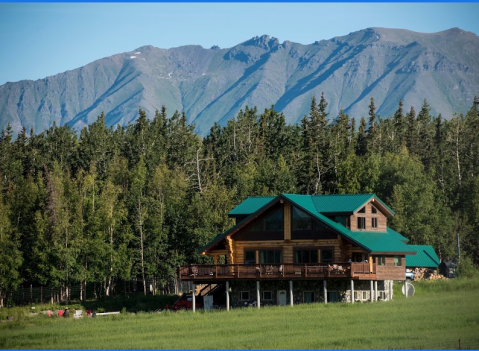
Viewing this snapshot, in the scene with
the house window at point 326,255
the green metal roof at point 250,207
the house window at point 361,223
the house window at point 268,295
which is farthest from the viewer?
the green metal roof at point 250,207

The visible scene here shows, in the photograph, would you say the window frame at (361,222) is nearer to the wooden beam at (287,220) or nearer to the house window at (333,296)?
the wooden beam at (287,220)

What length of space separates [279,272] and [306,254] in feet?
9.43

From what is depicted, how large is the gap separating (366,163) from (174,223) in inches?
1027

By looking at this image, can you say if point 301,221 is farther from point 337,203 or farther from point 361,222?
point 361,222

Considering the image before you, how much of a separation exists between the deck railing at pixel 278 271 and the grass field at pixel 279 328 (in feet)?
10.3

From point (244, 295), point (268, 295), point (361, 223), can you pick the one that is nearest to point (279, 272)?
point (268, 295)

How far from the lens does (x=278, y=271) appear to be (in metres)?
64.8

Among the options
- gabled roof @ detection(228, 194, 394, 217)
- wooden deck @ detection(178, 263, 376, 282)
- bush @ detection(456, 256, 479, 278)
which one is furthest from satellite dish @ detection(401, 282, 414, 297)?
bush @ detection(456, 256, 479, 278)

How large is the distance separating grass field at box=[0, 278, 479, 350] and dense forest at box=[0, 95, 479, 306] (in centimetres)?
1649

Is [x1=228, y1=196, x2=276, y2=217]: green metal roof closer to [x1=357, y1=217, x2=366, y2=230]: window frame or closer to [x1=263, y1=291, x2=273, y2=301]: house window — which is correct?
[x1=263, y1=291, x2=273, y2=301]: house window

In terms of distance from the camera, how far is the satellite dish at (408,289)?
6988cm

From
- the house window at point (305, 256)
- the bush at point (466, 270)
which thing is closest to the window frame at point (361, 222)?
the house window at point (305, 256)

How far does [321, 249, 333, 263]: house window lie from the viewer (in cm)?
6581

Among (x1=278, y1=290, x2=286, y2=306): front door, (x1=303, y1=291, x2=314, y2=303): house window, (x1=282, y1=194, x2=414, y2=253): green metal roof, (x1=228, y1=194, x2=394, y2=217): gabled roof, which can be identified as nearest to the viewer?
(x1=282, y1=194, x2=414, y2=253): green metal roof
